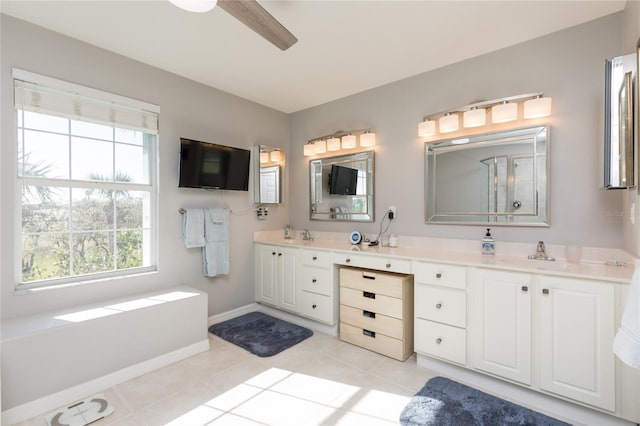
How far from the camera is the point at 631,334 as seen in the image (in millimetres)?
1129

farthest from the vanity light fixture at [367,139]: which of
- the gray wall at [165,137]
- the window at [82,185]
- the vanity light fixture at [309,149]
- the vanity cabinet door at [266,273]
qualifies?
the window at [82,185]

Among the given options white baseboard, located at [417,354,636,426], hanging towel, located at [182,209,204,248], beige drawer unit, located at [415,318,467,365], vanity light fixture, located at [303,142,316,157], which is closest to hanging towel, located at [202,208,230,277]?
hanging towel, located at [182,209,204,248]

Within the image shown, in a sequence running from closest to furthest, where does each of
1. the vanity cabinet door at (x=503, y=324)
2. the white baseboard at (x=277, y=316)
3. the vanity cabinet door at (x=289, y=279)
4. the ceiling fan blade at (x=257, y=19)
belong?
1. the ceiling fan blade at (x=257, y=19)
2. the vanity cabinet door at (x=503, y=324)
3. the white baseboard at (x=277, y=316)
4. the vanity cabinet door at (x=289, y=279)

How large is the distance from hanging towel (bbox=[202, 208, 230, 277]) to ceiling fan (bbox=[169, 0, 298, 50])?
1977mm

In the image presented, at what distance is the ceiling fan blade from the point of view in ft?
4.64

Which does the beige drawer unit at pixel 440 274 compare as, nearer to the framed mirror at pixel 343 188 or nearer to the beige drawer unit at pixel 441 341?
the beige drawer unit at pixel 441 341

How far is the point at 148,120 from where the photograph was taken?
9.09ft

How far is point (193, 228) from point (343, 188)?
1757 mm

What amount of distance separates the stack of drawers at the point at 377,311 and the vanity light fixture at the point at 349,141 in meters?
1.45

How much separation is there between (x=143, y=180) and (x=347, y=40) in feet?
7.46

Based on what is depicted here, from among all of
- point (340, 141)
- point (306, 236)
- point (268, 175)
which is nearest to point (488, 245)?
point (340, 141)

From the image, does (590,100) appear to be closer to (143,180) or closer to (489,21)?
(489,21)

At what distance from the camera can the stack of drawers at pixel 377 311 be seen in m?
2.50

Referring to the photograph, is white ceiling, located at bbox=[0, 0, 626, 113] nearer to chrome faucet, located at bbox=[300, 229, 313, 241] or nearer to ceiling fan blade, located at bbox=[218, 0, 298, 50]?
ceiling fan blade, located at bbox=[218, 0, 298, 50]
